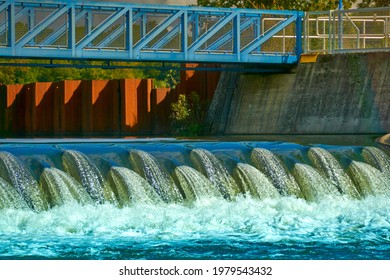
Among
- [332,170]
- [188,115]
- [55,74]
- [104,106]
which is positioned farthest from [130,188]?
[55,74]

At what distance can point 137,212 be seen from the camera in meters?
19.8

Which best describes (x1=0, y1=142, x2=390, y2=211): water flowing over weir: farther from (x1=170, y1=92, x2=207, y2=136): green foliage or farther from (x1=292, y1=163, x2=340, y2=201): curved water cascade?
(x1=170, y1=92, x2=207, y2=136): green foliage

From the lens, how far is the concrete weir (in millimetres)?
36031

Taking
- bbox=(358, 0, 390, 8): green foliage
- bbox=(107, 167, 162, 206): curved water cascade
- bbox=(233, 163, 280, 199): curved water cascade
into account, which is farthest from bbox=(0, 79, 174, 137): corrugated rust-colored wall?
bbox=(107, 167, 162, 206): curved water cascade

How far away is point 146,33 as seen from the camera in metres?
36.5

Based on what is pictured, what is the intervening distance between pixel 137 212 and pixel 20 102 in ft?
119

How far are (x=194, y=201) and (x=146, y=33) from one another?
16353 millimetres

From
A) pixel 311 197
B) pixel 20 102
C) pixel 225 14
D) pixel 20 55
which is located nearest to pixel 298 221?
pixel 311 197

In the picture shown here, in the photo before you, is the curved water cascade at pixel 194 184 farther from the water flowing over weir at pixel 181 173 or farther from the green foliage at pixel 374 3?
the green foliage at pixel 374 3

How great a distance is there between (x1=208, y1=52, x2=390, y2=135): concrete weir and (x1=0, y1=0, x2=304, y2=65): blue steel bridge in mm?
1290

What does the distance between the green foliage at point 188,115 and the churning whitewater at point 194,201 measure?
17.1m

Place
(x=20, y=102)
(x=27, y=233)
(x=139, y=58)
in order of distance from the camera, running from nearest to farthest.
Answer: (x=27, y=233), (x=139, y=58), (x=20, y=102)

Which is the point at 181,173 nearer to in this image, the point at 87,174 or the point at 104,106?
the point at 87,174
